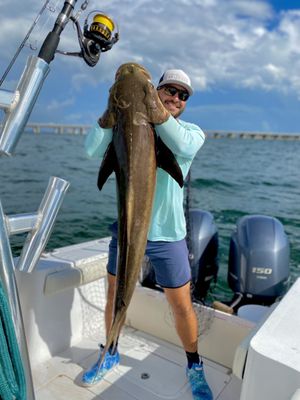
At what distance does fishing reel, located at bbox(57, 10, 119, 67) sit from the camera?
2.16 m

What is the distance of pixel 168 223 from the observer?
2707 millimetres

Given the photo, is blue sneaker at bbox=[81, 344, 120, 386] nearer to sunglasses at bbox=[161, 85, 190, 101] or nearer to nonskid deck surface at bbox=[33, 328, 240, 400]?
nonskid deck surface at bbox=[33, 328, 240, 400]

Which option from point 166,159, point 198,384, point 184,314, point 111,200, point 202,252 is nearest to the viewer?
point 166,159

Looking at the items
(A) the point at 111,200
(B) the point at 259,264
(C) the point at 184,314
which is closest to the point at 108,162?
(C) the point at 184,314

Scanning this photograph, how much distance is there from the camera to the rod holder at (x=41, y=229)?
6.10 ft

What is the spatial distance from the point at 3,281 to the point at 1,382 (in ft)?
1.31

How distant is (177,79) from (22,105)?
1229mm

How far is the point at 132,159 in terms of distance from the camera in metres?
1.96

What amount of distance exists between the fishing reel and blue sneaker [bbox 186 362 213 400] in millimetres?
2487

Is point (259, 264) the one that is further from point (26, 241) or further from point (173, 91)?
point (26, 241)

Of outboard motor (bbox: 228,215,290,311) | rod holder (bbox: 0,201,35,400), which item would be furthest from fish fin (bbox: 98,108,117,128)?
outboard motor (bbox: 228,215,290,311)

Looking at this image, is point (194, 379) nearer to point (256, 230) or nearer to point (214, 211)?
point (256, 230)

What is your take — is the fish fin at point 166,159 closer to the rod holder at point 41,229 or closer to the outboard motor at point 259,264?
the rod holder at point 41,229

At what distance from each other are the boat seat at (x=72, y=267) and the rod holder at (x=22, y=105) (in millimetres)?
1926
